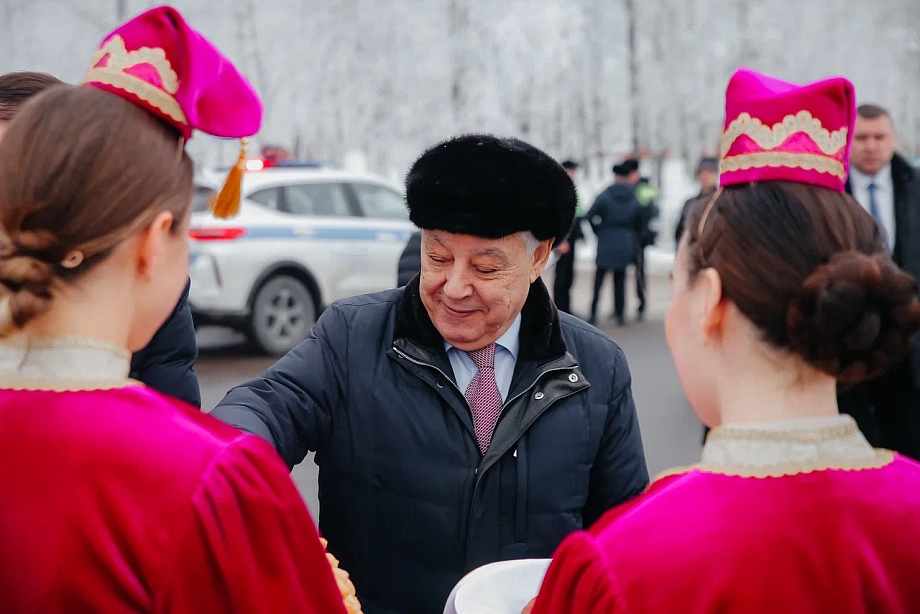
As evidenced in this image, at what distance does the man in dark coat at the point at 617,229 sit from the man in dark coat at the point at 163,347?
32.5 ft

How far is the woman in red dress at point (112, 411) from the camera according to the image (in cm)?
140

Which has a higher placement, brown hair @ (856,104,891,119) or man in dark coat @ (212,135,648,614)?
brown hair @ (856,104,891,119)

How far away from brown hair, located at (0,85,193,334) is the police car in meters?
7.77

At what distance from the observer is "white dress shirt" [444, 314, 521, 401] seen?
265 cm

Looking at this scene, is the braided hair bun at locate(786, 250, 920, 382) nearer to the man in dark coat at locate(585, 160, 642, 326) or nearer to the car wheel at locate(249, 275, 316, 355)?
the car wheel at locate(249, 275, 316, 355)

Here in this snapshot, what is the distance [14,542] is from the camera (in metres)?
1.41

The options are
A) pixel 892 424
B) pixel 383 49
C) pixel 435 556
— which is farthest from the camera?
pixel 383 49

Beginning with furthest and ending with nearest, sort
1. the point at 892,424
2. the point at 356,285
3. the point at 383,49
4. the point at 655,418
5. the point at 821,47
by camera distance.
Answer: the point at 821,47 → the point at 383,49 → the point at 356,285 → the point at 655,418 → the point at 892,424

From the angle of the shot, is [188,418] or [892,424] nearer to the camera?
[188,418]

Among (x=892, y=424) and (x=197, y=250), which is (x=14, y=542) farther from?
(x=197, y=250)

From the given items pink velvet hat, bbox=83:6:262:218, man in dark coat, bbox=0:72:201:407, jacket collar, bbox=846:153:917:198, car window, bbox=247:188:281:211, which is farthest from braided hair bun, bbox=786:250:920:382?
car window, bbox=247:188:281:211

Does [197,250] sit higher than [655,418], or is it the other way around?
[197,250]

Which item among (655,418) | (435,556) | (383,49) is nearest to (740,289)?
(435,556)

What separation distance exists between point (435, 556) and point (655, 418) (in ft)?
17.2
